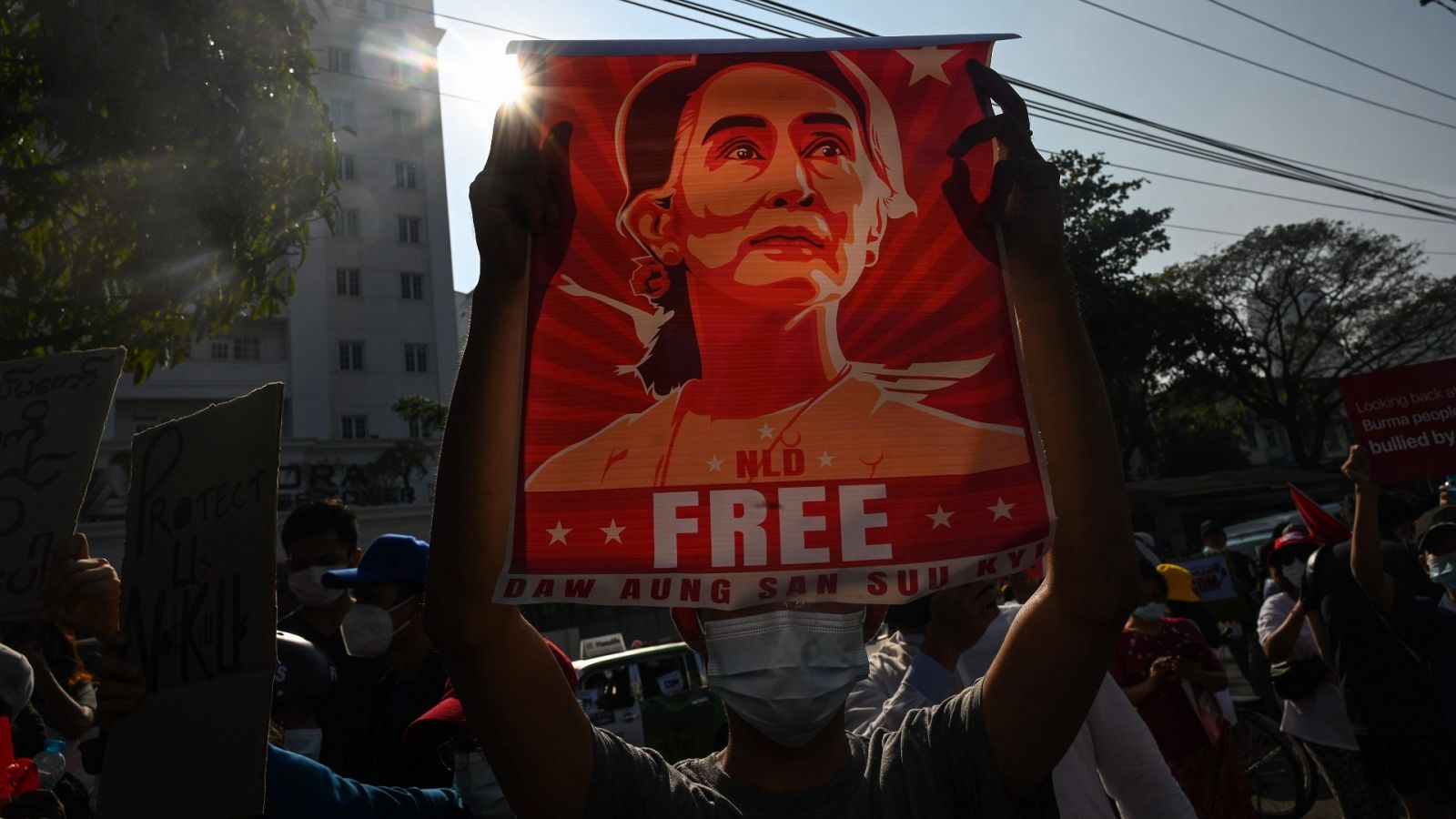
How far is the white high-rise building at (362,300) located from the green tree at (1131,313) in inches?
941

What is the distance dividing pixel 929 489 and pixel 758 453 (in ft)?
0.97

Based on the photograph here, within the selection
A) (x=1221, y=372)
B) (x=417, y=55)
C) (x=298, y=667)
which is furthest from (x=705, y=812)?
(x=417, y=55)

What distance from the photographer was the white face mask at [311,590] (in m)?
3.74

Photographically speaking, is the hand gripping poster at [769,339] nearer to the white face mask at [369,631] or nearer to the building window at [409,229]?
the white face mask at [369,631]

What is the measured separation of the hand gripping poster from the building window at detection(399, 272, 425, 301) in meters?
40.6

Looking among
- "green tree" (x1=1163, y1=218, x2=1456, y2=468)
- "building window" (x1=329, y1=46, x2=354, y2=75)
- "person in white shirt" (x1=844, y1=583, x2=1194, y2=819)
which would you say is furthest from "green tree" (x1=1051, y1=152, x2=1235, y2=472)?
"building window" (x1=329, y1=46, x2=354, y2=75)

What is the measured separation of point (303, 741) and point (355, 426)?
37815mm

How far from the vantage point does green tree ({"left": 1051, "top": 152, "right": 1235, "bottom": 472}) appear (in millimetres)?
27953

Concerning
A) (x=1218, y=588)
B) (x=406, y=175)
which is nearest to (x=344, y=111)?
(x=406, y=175)

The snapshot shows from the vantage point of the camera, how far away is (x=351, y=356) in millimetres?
38344

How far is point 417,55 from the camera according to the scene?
45562mm

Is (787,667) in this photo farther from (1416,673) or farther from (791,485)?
(1416,673)

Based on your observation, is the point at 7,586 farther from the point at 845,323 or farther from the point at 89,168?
the point at 89,168

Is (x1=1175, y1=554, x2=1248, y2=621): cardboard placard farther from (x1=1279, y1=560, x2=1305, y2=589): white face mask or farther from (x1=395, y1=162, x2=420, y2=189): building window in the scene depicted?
(x1=395, y1=162, x2=420, y2=189): building window
